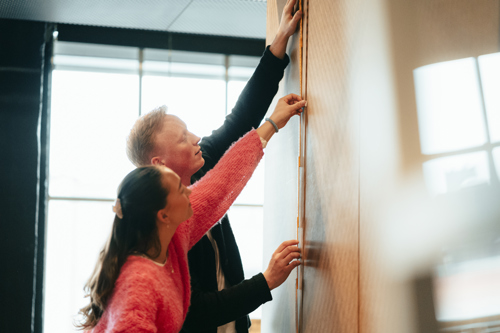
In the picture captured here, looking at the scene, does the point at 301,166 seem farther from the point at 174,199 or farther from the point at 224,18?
the point at 224,18

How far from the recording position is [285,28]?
4.12ft

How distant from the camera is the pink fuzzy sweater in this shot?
893 mm

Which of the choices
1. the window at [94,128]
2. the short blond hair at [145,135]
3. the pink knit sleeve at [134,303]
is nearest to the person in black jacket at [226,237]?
the short blond hair at [145,135]

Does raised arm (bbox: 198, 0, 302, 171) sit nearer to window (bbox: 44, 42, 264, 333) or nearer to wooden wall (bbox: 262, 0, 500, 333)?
wooden wall (bbox: 262, 0, 500, 333)

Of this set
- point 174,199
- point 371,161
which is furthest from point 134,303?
point 371,161

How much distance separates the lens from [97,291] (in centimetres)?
94

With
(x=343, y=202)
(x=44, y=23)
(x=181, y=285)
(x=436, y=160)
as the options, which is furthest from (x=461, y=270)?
(x=44, y=23)

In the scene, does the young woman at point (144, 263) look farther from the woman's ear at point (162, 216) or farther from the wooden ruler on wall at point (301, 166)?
the wooden ruler on wall at point (301, 166)

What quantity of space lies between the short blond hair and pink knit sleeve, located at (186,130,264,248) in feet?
0.48

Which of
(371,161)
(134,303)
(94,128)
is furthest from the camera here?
(94,128)

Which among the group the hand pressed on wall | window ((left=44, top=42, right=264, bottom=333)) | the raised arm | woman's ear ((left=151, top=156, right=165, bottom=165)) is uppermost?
window ((left=44, top=42, right=264, bottom=333))

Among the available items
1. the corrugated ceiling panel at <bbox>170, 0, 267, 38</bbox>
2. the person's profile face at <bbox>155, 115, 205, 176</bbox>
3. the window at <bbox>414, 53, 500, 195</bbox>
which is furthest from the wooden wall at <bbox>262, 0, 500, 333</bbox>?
the corrugated ceiling panel at <bbox>170, 0, 267, 38</bbox>

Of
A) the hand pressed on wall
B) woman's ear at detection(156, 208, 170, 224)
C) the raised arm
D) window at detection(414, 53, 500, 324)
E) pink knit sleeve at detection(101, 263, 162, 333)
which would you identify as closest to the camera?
window at detection(414, 53, 500, 324)

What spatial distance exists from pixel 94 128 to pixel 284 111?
2.76m
